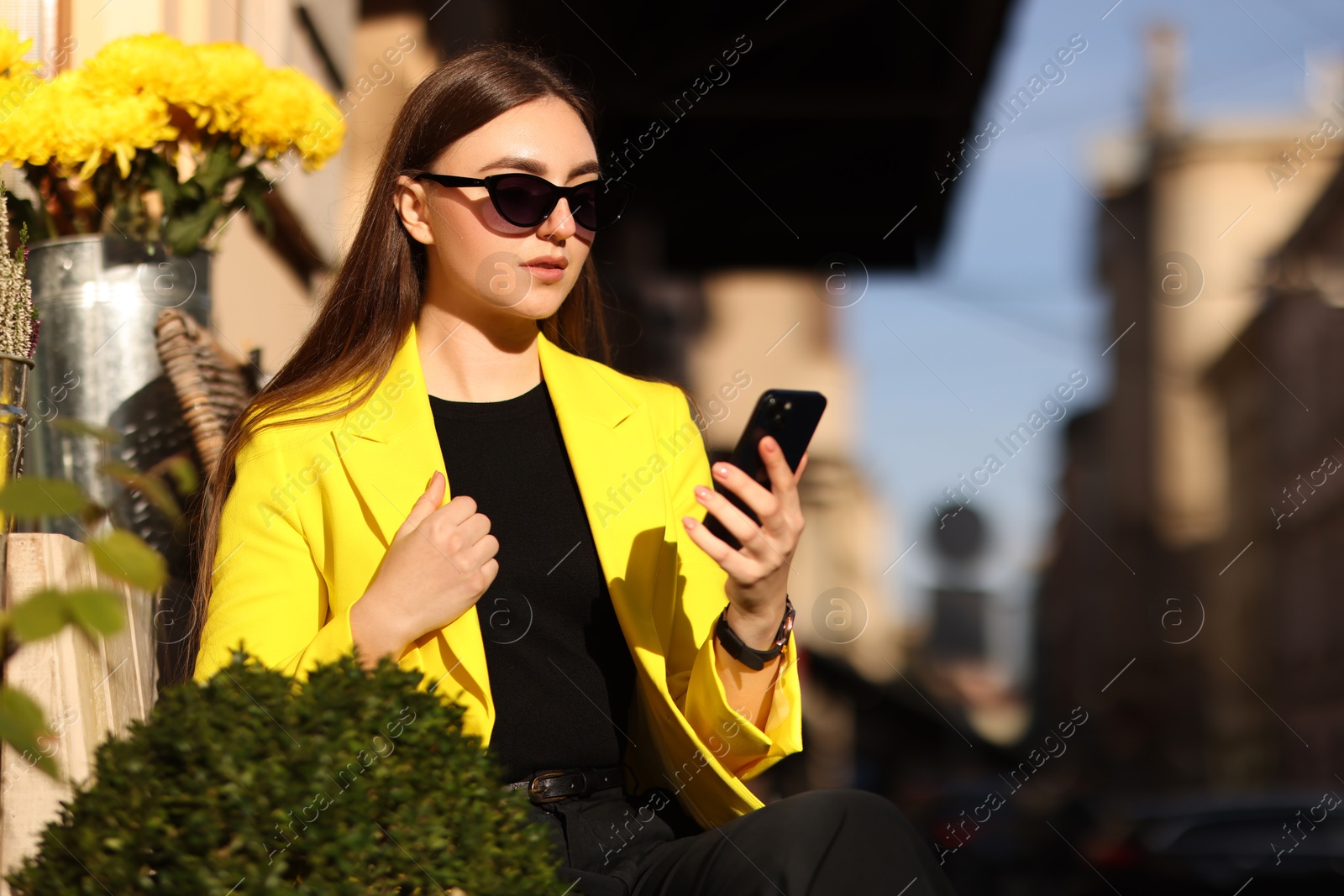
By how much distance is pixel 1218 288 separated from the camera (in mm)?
38656

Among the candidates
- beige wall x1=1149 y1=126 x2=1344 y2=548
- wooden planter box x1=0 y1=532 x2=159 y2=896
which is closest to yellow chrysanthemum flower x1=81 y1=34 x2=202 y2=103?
wooden planter box x1=0 y1=532 x2=159 y2=896

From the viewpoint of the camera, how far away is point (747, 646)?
7.68ft

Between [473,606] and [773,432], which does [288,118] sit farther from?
[773,432]

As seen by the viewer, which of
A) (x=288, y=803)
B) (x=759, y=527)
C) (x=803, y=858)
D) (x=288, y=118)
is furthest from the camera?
(x=288, y=118)

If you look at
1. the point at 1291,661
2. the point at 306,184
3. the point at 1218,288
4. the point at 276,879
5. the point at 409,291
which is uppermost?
the point at 306,184

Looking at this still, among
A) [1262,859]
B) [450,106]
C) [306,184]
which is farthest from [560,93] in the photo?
[1262,859]

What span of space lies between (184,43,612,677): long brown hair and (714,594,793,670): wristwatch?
0.81 metres

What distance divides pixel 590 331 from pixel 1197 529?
3960 cm

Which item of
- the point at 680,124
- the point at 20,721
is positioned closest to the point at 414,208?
the point at 20,721

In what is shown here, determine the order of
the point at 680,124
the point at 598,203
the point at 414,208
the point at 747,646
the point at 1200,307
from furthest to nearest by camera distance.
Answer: the point at 1200,307 → the point at 680,124 → the point at 414,208 → the point at 598,203 → the point at 747,646

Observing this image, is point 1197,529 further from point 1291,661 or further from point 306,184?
point 306,184

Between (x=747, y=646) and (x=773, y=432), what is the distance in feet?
1.31

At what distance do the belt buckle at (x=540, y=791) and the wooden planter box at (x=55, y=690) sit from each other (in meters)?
0.66

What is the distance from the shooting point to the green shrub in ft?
5.20
